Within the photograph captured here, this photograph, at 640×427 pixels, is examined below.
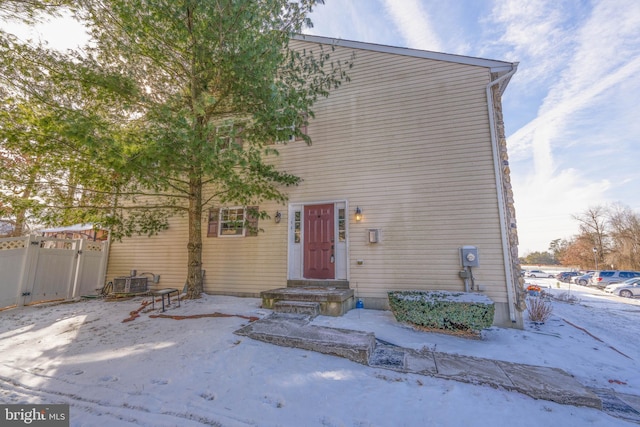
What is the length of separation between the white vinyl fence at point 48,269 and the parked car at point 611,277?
3027 centimetres

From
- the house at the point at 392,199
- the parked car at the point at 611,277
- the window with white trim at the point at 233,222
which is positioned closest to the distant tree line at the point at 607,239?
the parked car at the point at 611,277

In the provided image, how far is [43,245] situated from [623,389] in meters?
11.4

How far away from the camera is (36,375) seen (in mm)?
2793

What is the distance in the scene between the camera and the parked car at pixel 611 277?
60.0 feet

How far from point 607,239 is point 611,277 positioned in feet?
54.6

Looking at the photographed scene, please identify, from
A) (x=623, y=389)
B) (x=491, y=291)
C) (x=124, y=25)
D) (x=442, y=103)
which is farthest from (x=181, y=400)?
(x=442, y=103)

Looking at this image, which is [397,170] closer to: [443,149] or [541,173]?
[443,149]

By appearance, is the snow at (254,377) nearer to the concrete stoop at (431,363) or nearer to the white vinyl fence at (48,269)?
the concrete stoop at (431,363)

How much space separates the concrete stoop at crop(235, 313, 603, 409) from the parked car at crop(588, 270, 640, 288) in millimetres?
24221

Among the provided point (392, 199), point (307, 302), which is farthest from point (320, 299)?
point (392, 199)

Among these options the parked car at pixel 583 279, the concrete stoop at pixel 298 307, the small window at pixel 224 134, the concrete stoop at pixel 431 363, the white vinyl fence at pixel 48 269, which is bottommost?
the parked car at pixel 583 279

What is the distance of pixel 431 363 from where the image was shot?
313 cm

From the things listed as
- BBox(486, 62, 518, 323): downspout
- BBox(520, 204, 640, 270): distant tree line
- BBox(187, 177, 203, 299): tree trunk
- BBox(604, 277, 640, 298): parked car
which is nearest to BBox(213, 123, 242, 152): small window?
BBox(187, 177, 203, 299): tree trunk

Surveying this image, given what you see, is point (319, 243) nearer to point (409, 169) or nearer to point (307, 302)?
point (307, 302)
